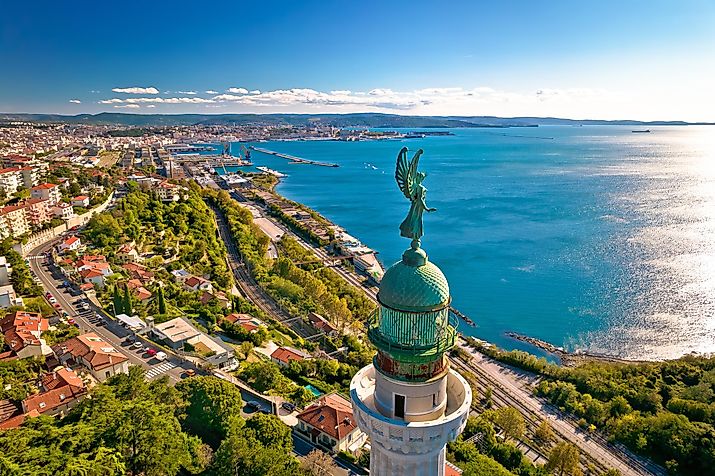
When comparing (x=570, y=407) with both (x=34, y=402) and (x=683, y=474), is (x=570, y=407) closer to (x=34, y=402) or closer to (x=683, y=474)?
(x=683, y=474)

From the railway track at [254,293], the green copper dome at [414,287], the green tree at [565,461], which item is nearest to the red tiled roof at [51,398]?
the railway track at [254,293]

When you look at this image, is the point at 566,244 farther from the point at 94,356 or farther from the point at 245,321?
the point at 94,356

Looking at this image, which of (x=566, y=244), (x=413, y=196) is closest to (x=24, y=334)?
(x=413, y=196)

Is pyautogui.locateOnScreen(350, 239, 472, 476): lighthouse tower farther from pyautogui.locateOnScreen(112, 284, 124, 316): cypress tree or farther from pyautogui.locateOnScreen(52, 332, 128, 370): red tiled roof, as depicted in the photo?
pyautogui.locateOnScreen(112, 284, 124, 316): cypress tree

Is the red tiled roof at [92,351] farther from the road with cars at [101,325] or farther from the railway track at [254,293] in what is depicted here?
the railway track at [254,293]

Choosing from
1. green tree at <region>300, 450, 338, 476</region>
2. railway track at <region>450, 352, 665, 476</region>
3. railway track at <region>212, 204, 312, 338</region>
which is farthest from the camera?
railway track at <region>212, 204, 312, 338</region>

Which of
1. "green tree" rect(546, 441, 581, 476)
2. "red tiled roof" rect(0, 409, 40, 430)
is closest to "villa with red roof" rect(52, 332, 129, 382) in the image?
"red tiled roof" rect(0, 409, 40, 430)
